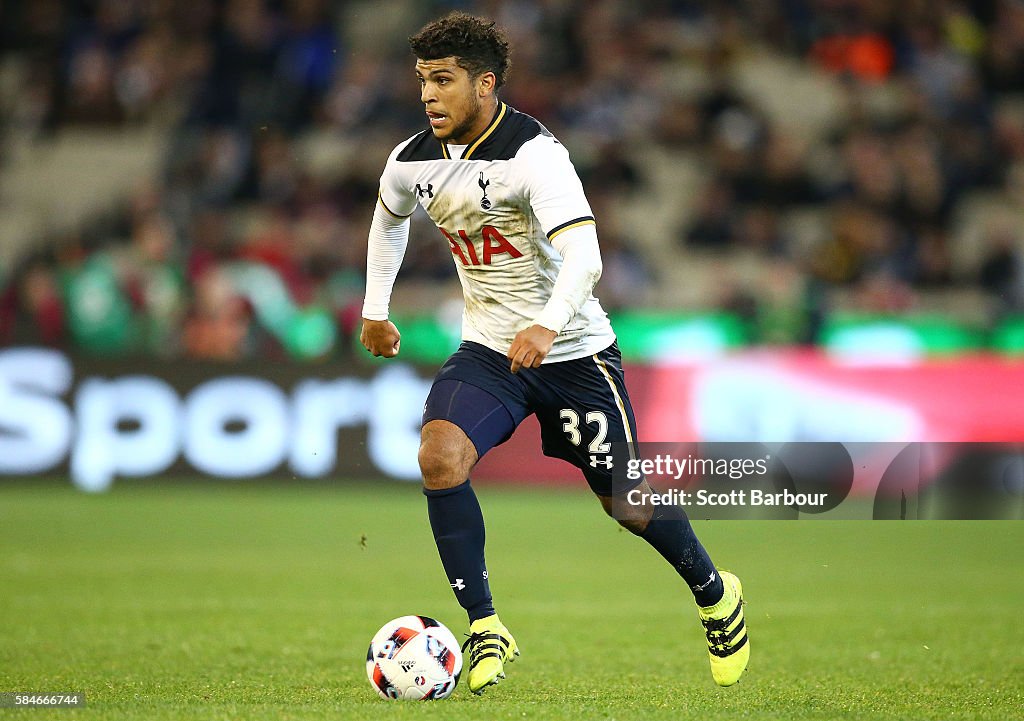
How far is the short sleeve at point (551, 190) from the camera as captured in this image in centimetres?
516

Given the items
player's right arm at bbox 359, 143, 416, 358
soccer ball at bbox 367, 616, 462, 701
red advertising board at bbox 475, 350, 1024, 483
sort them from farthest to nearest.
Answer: red advertising board at bbox 475, 350, 1024, 483 → player's right arm at bbox 359, 143, 416, 358 → soccer ball at bbox 367, 616, 462, 701

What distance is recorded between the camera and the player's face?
5.29m

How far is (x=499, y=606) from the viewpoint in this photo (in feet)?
25.7

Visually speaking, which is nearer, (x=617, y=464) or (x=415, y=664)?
(x=415, y=664)

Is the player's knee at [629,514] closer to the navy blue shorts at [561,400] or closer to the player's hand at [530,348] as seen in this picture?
the navy blue shorts at [561,400]

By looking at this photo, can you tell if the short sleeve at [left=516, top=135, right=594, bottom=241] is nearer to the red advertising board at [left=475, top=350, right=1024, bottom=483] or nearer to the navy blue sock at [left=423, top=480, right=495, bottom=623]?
the navy blue sock at [left=423, top=480, right=495, bottom=623]

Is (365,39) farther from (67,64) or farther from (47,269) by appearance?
(47,269)

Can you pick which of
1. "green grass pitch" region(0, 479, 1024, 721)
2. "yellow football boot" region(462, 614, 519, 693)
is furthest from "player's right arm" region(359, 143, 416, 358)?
"green grass pitch" region(0, 479, 1024, 721)

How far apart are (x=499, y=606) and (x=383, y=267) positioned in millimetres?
2666

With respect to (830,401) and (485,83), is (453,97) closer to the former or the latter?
(485,83)

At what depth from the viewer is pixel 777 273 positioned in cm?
1550

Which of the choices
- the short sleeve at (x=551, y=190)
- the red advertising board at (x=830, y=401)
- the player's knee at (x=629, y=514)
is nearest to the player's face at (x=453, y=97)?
the short sleeve at (x=551, y=190)

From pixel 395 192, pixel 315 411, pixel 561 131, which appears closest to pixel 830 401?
pixel 315 411

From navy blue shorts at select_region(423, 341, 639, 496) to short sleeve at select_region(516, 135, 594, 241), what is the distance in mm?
585
